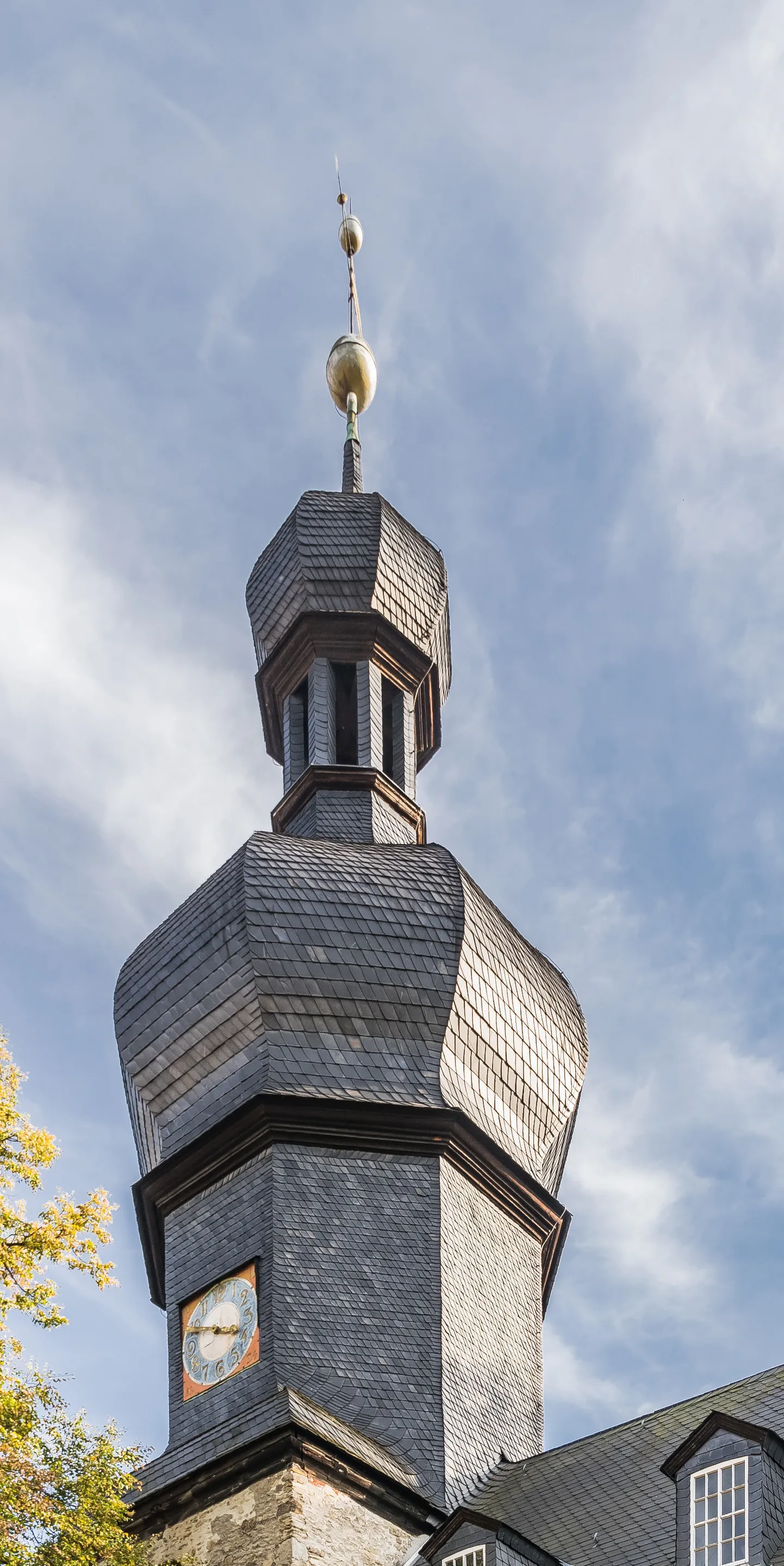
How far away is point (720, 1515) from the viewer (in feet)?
62.7

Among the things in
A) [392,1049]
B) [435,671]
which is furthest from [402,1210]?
[435,671]

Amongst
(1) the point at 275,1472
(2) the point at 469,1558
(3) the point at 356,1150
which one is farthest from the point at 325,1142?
(2) the point at 469,1558

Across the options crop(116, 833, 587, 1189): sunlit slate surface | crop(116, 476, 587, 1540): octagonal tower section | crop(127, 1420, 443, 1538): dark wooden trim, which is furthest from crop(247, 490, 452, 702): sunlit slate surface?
crop(127, 1420, 443, 1538): dark wooden trim

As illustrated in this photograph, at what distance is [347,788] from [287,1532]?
40.5 feet

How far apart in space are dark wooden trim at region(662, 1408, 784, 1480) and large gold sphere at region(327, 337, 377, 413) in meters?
22.1

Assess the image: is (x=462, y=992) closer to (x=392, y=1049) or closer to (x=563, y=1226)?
(x=392, y=1049)

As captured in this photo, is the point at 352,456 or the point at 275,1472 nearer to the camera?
the point at 275,1472

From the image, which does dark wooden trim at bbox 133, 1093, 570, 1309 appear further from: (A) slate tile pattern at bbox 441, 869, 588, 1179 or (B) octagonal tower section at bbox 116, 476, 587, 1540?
(A) slate tile pattern at bbox 441, 869, 588, 1179

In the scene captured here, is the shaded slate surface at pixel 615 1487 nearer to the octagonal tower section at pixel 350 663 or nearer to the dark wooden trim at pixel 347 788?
the octagonal tower section at pixel 350 663

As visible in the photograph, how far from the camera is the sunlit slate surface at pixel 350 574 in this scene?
33188mm

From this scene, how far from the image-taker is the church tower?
70.8 ft

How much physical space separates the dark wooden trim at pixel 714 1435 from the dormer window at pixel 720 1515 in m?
0.17

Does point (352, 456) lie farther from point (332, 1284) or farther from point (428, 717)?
point (332, 1284)

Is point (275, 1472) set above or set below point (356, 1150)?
below
